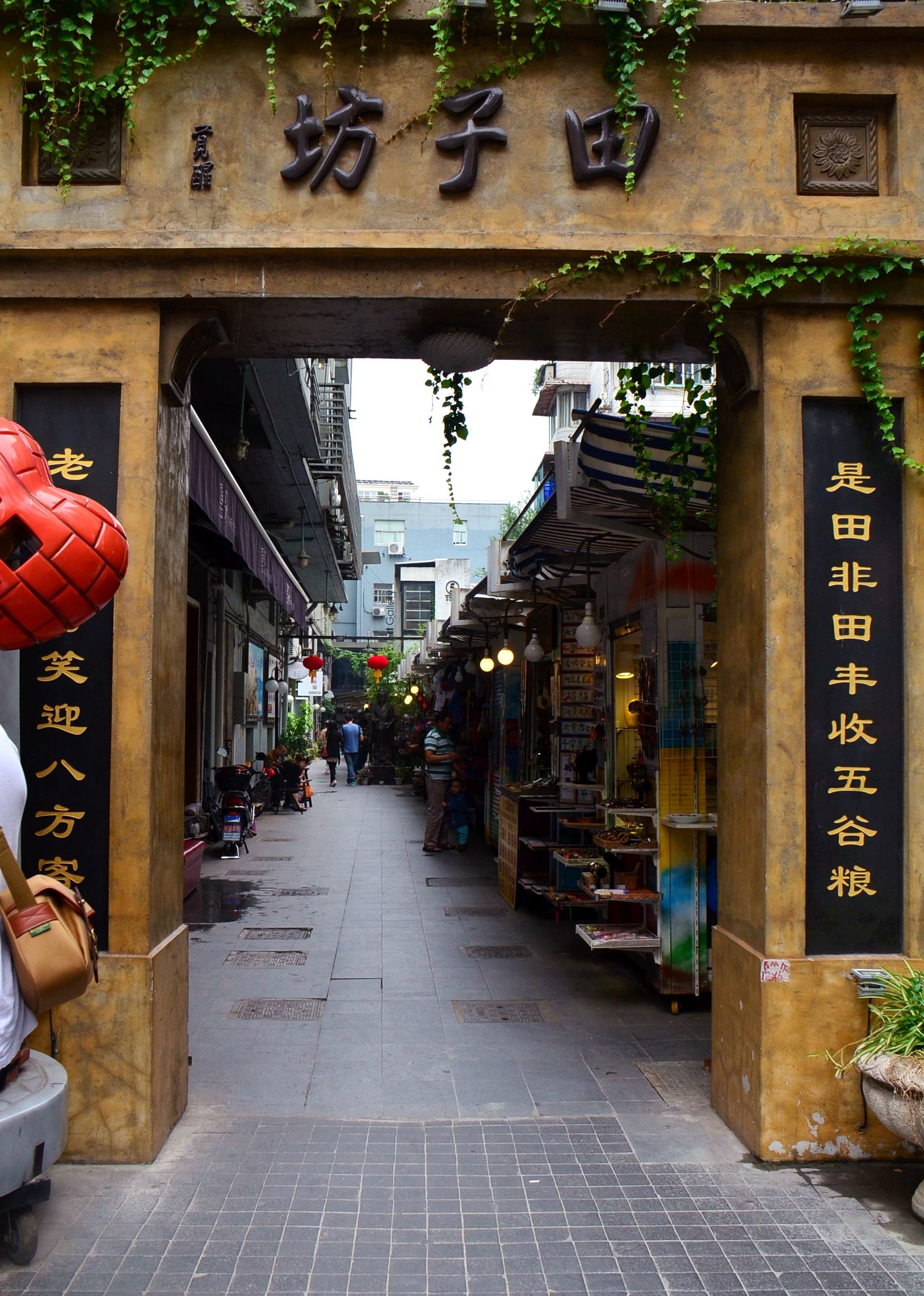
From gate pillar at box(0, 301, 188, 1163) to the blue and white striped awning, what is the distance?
9.14 feet

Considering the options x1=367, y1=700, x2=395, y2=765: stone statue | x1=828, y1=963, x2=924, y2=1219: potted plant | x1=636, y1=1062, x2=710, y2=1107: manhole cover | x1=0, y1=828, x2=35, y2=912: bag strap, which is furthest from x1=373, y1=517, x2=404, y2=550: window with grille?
x1=0, y1=828, x2=35, y2=912: bag strap

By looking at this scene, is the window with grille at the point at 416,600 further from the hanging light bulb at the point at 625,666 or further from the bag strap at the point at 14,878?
the bag strap at the point at 14,878

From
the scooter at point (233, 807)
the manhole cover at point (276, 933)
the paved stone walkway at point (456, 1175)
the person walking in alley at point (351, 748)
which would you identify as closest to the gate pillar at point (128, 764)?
the paved stone walkway at point (456, 1175)

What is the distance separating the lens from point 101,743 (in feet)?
15.8

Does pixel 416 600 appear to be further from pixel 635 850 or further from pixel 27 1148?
pixel 27 1148

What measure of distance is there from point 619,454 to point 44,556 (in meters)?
3.89

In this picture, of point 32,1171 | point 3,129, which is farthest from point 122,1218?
point 3,129

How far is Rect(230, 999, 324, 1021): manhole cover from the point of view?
682 cm

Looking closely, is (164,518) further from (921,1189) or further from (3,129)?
(921,1189)

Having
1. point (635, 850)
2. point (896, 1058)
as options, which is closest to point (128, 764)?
point (896, 1058)

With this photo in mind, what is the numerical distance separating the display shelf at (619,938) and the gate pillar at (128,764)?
10.5 ft

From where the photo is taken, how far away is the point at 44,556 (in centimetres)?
359

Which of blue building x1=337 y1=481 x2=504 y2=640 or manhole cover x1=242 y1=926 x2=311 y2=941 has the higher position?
blue building x1=337 y1=481 x2=504 y2=640

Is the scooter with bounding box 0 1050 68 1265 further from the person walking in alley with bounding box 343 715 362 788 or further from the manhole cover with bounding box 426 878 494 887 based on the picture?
the person walking in alley with bounding box 343 715 362 788
